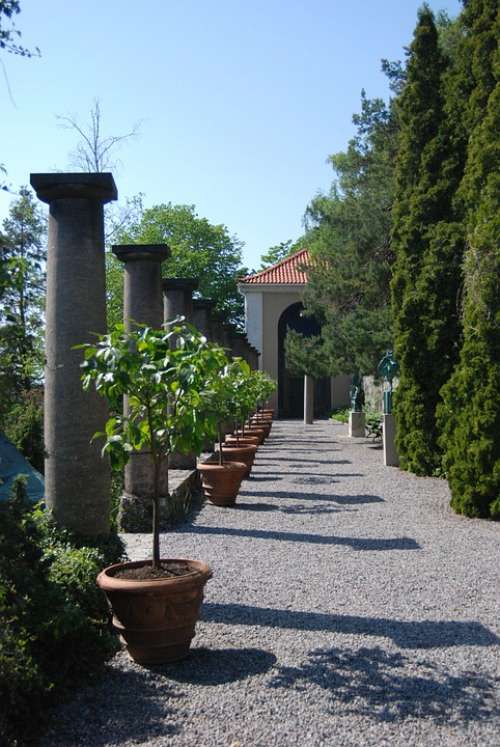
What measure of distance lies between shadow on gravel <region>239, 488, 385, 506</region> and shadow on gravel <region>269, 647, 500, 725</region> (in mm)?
6141

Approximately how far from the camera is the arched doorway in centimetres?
3728

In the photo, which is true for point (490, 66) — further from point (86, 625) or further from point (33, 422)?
point (86, 625)

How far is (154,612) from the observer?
4.17 metres

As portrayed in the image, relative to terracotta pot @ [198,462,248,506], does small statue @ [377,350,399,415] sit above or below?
above

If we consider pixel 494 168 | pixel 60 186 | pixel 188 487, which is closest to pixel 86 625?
pixel 60 186

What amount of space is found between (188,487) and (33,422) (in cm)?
313

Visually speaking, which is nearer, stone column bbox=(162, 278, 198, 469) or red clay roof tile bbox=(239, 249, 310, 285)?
stone column bbox=(162, 278, 198, 469)

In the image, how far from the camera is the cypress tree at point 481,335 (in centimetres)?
898

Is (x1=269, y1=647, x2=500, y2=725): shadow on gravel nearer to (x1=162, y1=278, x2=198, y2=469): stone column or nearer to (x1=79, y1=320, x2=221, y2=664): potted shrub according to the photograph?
(x1=79, y1=320, x2=221, y2=664): potted shrub

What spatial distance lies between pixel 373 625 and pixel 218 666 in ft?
3.93

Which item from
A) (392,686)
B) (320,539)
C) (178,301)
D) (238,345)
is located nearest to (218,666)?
(392,686)

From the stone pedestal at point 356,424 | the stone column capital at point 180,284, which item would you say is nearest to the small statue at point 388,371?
the stone column capital at point 180,284

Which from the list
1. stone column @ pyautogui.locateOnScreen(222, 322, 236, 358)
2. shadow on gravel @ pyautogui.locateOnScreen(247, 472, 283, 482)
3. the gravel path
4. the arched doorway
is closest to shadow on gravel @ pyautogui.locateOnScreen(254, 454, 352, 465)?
shadow on gravel @ pyautogui.locateOnScreen(247, 472, 283, 482)

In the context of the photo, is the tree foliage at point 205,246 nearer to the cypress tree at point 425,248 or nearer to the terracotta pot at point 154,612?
the cypress tree at point 425,248
